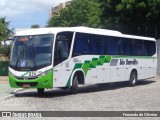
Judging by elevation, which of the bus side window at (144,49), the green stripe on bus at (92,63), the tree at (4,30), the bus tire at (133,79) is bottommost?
the bus tire at (133,79)

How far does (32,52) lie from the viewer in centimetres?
1945

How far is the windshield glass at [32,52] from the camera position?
1919cm

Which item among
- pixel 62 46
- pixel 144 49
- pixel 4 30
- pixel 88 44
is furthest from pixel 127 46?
pixel 4 30

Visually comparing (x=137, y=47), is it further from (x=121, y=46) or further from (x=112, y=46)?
(x=112, y=46)

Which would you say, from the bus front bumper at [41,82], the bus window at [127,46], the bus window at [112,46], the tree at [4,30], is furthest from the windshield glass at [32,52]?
the tree at [4,30]

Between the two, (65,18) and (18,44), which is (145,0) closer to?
(18,44)

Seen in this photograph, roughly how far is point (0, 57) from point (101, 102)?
2904 centimetres

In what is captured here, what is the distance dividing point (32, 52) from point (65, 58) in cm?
155

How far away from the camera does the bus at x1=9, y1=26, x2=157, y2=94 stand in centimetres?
1920

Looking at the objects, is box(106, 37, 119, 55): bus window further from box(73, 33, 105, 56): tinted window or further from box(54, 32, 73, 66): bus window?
box(54, 32, 73, 66): bus window

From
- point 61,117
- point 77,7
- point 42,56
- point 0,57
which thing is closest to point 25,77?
point 42,56

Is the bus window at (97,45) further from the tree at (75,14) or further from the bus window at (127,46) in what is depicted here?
the tree at (75,14)

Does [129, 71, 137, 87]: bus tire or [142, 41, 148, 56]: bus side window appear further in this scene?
[142, 41, 148, 56]: bus side window

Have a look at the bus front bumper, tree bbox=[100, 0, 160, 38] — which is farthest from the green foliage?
the bus front bumper
